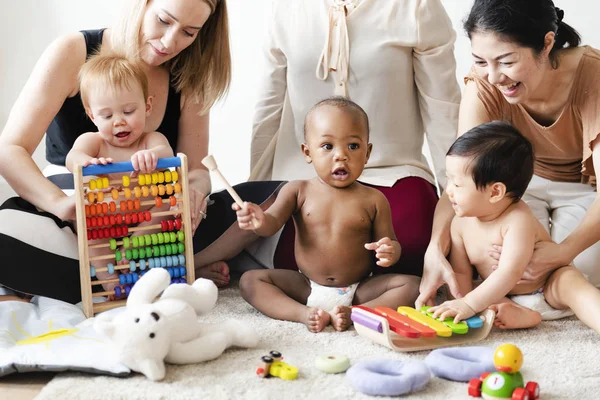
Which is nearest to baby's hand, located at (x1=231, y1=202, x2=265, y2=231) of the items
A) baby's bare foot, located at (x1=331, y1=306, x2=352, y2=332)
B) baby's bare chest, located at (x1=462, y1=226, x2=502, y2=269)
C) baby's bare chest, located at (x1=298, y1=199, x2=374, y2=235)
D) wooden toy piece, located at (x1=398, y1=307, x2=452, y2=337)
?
baby's bare chest, located at (x1=298, y1=199, x2=374, y2=235)

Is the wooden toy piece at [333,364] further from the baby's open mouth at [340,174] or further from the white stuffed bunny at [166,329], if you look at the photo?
the baby's open mouth at [340,174]

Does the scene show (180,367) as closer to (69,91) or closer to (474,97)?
(69,91)

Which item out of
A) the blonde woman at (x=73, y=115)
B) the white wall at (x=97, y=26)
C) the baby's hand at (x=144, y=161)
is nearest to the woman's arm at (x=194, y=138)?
the blonde woman at (x=73, y=115)

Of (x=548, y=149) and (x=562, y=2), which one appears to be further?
(x=562, y=2)

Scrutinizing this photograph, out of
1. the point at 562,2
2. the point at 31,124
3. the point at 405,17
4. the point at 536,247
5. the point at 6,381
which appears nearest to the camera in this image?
the point at 6,381

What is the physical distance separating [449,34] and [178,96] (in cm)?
77

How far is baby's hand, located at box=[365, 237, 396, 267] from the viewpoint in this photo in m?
1.76

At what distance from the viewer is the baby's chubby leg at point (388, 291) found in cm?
183

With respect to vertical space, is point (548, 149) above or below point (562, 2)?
below

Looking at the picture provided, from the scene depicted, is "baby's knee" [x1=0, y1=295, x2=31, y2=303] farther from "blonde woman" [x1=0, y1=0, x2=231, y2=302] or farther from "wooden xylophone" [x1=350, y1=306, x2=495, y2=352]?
"wooden xylophone" [x1=350, y1=306, x2=495, y2=352]

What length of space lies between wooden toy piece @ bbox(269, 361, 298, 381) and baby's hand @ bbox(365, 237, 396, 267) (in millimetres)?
373

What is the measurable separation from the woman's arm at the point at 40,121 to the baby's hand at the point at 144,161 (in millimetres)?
183

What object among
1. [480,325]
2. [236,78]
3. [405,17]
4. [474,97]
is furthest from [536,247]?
[236,78]

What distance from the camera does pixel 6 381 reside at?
4.87ft
